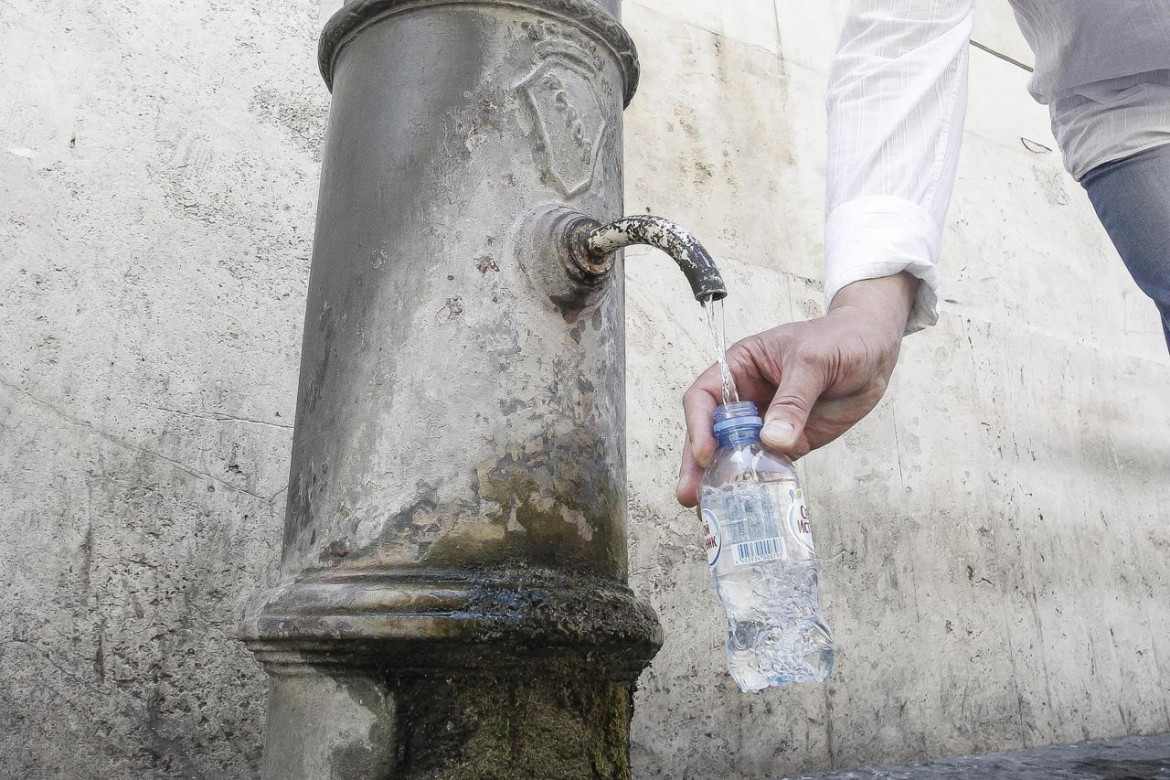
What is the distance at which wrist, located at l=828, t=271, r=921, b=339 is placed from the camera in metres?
1.51

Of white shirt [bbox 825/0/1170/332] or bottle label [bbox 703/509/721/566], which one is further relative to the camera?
white shirt [bbox 825/0/1170/332]

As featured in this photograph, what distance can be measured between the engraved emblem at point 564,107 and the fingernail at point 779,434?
57cm

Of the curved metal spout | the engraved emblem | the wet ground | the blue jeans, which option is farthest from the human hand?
the wet ground

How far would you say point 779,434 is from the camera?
1228mm

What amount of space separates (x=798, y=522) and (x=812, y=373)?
218 mm

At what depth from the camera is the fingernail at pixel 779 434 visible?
1226mm

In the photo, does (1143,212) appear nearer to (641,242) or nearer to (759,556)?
(641,242)

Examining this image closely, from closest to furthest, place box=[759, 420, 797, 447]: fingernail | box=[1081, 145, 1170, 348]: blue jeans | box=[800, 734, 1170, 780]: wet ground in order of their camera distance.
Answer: box=[759, 420, 797, 447]: fingernail, box=[1081, 145, 1170, 348]: blue jeans, box=[800, 734, 1170, 780]: wet ground

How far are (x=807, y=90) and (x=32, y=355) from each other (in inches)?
116

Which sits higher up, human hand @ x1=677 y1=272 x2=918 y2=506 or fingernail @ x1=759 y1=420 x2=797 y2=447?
human hand @ x1=677 y1=272 x2=918 y2=506

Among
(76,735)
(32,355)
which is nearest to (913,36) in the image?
(32,355)

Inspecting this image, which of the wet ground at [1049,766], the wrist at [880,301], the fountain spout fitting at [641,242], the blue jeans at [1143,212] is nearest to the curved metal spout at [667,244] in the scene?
the fountain spout fitting at [641,242]

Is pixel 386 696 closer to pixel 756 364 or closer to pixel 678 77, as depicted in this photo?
pixel 756 364

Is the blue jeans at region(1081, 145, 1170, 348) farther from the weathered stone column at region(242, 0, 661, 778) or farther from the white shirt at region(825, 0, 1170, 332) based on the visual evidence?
the weathered stone column at region(242, 0, 661, 778)
